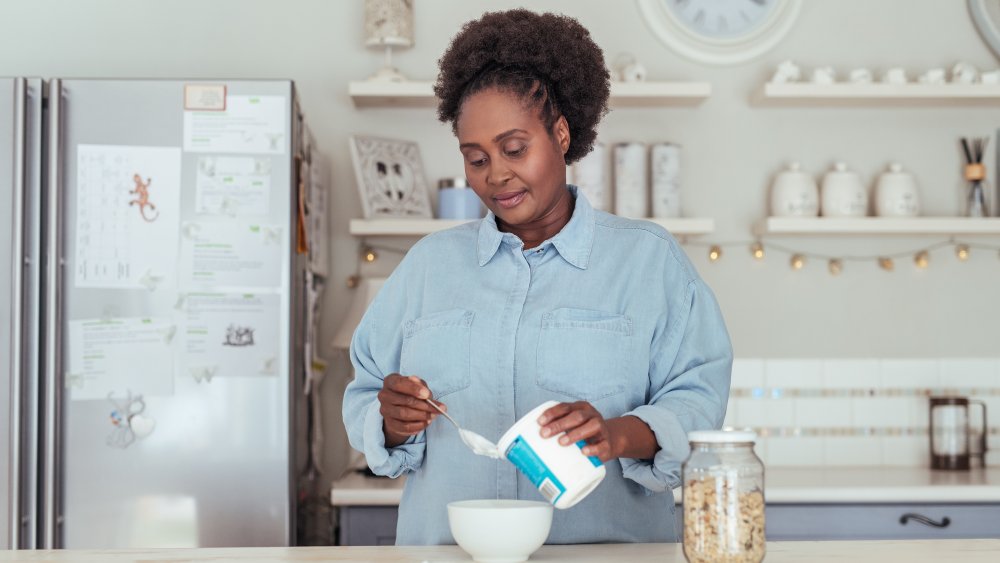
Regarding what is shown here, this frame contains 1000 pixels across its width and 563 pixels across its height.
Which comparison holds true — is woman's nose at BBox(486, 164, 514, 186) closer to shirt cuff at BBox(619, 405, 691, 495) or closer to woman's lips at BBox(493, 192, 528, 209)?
woman's lips at BBox(493, 192, 528, 209)

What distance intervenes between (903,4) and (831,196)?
66 centimetres

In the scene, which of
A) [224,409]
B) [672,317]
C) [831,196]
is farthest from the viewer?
[831,196]

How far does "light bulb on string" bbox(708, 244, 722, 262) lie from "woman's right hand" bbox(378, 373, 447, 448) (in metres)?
1.93

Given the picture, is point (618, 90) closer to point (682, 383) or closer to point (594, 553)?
point (682, 383)

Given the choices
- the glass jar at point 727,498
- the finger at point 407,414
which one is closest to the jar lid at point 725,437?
the glass jar at point 727,498

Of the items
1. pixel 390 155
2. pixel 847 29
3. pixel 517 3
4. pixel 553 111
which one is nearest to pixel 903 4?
pixel 847 29

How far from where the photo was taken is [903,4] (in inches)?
124

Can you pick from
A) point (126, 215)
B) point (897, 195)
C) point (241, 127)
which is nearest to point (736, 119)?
point (897, 195)

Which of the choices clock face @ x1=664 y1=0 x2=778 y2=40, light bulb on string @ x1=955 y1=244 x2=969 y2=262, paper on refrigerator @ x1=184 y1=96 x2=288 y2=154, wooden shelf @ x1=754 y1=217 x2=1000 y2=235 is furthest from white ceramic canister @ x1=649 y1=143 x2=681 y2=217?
paper on refrigerator @ x1=184 y1=96 x2=288 y2=154

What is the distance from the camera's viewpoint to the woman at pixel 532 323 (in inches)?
55.1

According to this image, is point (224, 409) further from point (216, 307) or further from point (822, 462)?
point (822, 462)

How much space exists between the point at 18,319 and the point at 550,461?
164cm

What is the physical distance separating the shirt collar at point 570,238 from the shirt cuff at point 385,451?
10.4 inches

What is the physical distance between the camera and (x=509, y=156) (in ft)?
4.65
